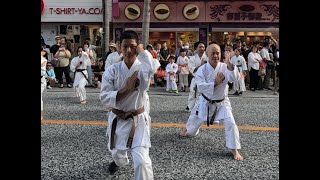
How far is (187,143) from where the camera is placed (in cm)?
604

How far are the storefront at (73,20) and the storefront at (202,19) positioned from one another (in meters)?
1.11

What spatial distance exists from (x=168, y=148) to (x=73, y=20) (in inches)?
611

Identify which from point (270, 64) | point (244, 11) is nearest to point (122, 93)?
point (270, 64)

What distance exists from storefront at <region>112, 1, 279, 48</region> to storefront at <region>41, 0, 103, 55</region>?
1110 mm

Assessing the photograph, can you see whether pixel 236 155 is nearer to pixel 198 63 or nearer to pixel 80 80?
pixel 198 63

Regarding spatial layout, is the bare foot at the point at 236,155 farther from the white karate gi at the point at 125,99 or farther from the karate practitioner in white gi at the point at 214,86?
the white karate gi at the point at 125,99

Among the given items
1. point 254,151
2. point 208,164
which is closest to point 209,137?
point 254,151

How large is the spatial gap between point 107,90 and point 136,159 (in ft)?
2.59

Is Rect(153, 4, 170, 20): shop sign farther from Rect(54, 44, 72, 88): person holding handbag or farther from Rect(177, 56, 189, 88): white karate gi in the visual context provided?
Rect(54, 44, 72, 88): person holding handbag

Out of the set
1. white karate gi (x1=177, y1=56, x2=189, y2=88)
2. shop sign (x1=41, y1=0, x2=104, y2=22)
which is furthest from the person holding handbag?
shop sign (x1=41, y1=0, x2=104, y2=22)

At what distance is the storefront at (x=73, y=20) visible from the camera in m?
19.6

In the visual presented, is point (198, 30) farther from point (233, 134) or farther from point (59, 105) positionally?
point (233, 134)

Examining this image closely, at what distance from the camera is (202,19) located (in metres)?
19.8

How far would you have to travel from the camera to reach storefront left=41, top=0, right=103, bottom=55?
1959 centimetres
